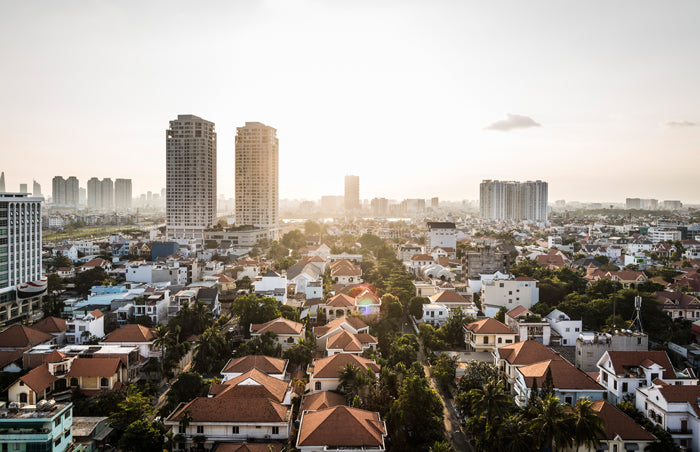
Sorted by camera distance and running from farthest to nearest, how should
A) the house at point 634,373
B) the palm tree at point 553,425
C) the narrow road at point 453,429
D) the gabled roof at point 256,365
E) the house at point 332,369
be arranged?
the gabled roof at point 256,365 < the house at point 332,369 < the house at point 634,373 < the narrow road at point 453,429 < the palm tree at point 553,425

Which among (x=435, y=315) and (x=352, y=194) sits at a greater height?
(x=352, y=194)

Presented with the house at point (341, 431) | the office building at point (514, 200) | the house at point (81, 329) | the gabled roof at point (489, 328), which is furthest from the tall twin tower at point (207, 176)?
the office building at point (514, 200)

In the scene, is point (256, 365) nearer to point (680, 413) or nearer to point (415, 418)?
point (415, 418)

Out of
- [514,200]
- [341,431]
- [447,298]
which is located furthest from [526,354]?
[514,200]

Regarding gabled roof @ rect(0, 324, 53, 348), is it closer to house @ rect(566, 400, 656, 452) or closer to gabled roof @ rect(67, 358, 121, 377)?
gabled roof @ rect(67, 358, 121, 377)

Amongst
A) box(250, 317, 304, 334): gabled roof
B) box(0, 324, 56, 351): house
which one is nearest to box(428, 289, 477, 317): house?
box(250, 317, 304, 334): gabled roof

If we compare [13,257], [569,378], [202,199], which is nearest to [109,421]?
[569,378]

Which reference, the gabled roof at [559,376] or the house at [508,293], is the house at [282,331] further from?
the house at [508,293]
